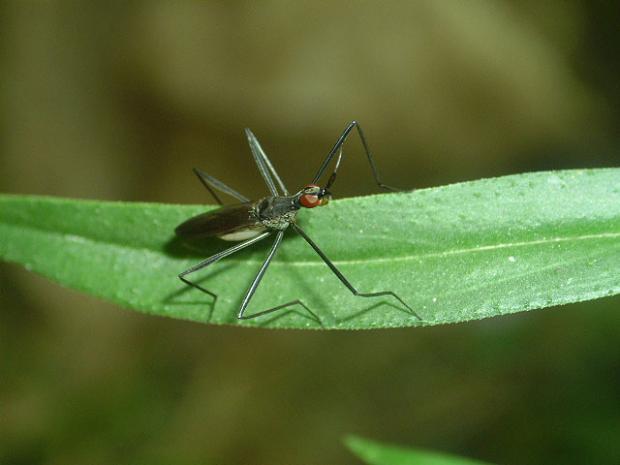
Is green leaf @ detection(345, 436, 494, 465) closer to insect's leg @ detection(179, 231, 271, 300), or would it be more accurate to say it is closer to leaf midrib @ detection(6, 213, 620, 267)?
leaf midrib @ detection(6, 213, 620, 267)

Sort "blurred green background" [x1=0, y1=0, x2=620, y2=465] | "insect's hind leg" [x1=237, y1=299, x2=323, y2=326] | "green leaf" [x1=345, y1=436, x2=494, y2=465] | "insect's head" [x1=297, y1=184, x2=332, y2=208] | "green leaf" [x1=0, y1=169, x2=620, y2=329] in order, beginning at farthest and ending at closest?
"blurred green background" [x1=0, y1=0, x2=620, y2=465], "insect's head" [x1=297, y1=184, x2=332, y2=208], "insect's hind leg" [x1=237, y1=299, x2=323, y2=326], "green leaf" [x1=345, y1=436, x2=494, y2=465], "green leaf" [x1=0, y1=169, x2=620, y2=329]

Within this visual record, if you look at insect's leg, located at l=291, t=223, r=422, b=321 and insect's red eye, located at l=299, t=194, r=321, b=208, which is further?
insect's red eye, located at l=299, t=194, r=321, b=208

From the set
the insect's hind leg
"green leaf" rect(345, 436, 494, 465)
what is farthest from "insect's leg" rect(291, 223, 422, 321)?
"green leaf" rect(345, 436, 494, 465)

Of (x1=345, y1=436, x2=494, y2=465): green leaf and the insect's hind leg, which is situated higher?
the insect's hind leg

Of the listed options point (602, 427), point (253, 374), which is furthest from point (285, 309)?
point (253, 374)

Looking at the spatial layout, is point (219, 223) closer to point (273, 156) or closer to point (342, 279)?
point (342, 279)

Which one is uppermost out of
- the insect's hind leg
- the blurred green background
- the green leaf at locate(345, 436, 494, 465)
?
the blurred green background
